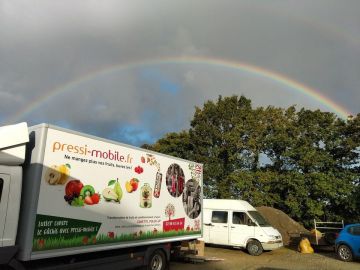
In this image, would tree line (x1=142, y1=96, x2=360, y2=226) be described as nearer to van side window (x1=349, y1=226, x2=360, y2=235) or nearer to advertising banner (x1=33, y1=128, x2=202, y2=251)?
van side window (x1=349, y1=226, x2=360, y2=235)

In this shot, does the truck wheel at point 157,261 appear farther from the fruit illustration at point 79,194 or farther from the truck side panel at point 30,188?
the truck side panel at point 30,188

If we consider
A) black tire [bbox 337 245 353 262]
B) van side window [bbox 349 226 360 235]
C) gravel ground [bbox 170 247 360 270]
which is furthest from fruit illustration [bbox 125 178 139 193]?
black tire [bbox 337 245 353 262]

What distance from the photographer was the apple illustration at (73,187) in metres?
7.99

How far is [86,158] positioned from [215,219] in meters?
11.4

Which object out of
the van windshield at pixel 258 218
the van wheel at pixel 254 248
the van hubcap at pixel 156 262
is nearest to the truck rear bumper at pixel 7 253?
the van hubcap at pixel 156 262

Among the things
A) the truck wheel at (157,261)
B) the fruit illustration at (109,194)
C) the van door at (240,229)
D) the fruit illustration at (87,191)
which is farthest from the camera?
the van door at (240,229)

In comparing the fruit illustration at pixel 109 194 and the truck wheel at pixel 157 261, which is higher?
the fruit illustration at pixel 109 194

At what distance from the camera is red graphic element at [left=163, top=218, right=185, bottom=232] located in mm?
11086

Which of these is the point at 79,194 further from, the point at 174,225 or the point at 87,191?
the point at 174,225

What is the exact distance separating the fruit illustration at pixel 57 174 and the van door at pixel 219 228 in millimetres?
11783

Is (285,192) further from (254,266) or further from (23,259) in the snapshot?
(23,259)

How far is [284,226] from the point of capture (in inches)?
949

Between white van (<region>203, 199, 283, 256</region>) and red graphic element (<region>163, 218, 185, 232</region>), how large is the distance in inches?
268

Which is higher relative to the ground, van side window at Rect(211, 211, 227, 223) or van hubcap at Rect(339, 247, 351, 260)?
van side window at Rect(211, 211, 227, 223)
